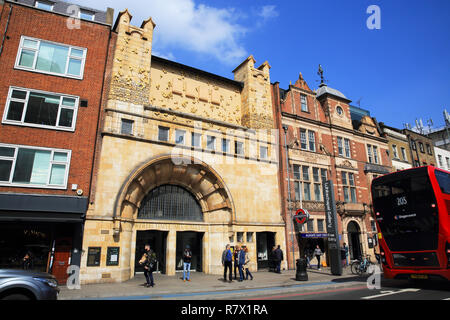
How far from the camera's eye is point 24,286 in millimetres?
6164

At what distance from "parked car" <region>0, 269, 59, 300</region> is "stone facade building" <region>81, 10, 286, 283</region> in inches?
311

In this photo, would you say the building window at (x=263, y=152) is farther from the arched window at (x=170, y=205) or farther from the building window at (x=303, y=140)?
the arched window at (x=170, y=205)

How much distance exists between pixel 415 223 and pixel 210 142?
12753 millimetres

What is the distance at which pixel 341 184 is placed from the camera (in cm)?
2580

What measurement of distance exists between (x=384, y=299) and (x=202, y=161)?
41.0ft

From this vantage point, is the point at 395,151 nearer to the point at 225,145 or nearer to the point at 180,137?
the point at 225,145

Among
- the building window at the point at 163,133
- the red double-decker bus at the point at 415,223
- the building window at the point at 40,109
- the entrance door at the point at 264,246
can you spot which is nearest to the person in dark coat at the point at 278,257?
the entrance door at the point at 264,246

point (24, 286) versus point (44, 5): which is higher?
point (44, 5)

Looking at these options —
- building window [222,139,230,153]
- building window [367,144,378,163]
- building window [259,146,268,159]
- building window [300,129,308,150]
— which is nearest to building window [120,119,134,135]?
building window [222,139,230,153]

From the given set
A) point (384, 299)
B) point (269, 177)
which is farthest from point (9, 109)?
point (384, 299)

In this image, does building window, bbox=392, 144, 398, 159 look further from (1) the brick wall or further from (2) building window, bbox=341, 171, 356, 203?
(1) the brick wall

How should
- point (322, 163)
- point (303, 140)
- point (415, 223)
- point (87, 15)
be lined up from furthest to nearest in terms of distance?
point (322, 163), point (303, 140), point (87, 15), point (415, 223)

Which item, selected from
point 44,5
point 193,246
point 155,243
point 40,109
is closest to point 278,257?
point 193,246

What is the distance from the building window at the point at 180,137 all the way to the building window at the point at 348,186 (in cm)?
1637
